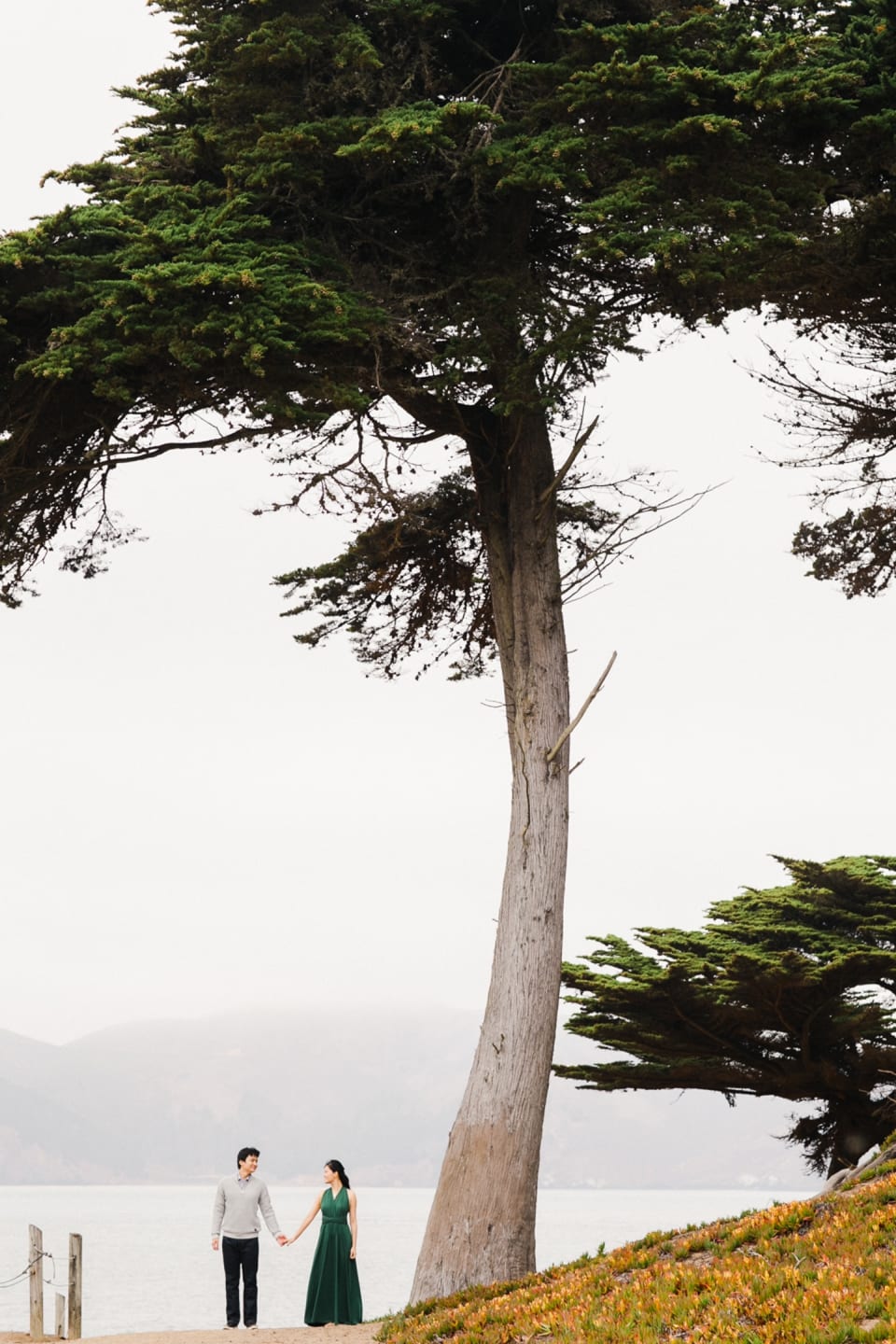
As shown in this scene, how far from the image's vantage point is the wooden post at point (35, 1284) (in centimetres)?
1240

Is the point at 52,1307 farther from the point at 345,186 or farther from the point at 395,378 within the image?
the point at 345,186

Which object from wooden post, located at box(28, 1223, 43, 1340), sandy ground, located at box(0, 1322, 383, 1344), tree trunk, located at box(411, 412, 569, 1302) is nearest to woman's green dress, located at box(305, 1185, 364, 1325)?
sandy ground, located at box(0, 1322, 383, 1344)

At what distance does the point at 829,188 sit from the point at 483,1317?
30.3 ft

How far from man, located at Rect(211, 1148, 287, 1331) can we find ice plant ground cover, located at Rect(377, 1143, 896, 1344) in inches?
55.1

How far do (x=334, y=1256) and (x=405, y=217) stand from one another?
8.80 m

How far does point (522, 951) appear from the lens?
1119cm

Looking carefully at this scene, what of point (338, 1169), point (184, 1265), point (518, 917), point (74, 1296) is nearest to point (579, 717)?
point (518, 917)

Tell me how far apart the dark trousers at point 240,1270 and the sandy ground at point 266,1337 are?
0.35m

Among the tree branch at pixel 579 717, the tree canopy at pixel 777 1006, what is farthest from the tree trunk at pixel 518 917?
the tree canopy at pixel 777 1006

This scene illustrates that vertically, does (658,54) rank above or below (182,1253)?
above

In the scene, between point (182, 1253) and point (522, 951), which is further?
point (182, 1253)

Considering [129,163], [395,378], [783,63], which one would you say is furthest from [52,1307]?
[783,63]

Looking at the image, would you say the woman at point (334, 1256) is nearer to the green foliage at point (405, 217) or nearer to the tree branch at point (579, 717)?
the tree branch at point (579, 717)

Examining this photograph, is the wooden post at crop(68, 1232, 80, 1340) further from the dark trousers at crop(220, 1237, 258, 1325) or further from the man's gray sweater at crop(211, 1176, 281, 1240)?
the man's gray sweater at crop(211, 1176, 281, 1240)
